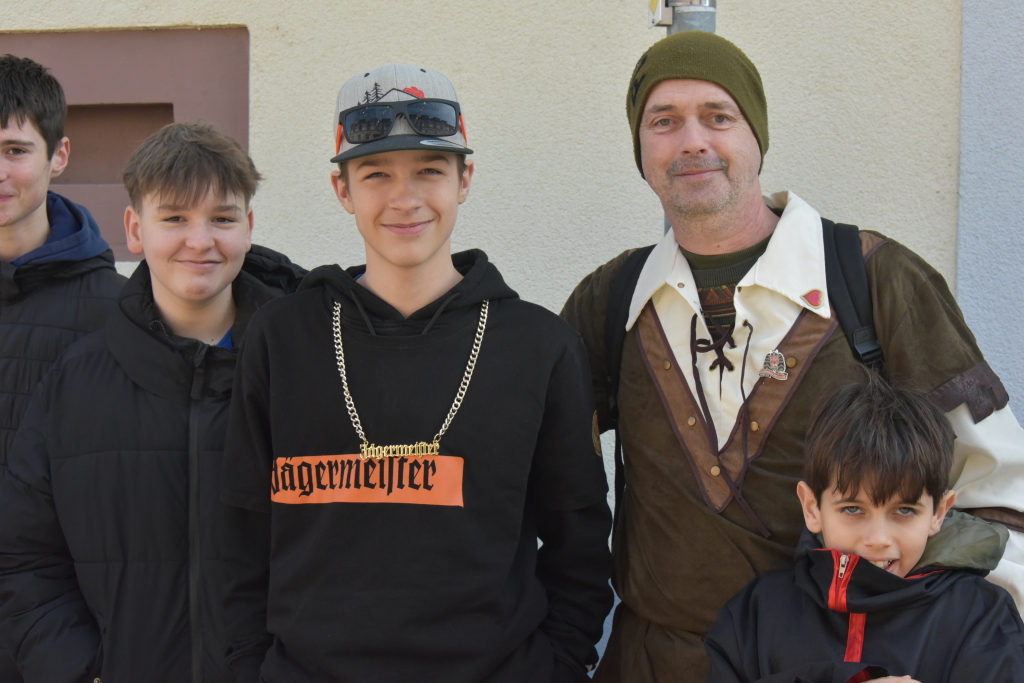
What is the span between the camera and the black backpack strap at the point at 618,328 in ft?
7.43

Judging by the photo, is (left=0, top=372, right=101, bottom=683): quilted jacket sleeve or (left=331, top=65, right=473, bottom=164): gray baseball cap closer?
(left=331, top=65, right=473, bottom=164): gray baseball cap

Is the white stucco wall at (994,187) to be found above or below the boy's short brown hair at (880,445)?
above

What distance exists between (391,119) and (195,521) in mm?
1022

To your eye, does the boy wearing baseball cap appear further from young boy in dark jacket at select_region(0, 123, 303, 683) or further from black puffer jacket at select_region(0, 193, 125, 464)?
black puffer jacket at select_region(0, 193, 125, 464)

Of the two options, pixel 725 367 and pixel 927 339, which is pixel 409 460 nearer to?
pixel 725 367

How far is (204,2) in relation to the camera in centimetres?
360

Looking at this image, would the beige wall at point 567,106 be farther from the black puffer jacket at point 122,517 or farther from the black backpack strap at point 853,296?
the black puffer jacket at point 122,517

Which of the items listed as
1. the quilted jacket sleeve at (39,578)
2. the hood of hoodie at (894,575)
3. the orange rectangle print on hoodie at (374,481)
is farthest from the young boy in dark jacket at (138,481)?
the hood of hoodie at (894,575)

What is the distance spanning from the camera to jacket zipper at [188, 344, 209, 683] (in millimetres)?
2041

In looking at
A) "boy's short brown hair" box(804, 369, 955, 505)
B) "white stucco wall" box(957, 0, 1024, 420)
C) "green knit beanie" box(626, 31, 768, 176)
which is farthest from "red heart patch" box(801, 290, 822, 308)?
"white stucco wall" box(957, 0, 1024, 420)

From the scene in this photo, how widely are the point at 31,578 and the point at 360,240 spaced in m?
1.84

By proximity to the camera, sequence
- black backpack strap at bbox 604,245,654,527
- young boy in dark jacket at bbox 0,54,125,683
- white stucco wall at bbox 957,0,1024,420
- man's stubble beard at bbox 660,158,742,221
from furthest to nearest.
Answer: white stucco wall at bbox 957,0,1024,420 → young boy in dark jacket at bbox 0,54,125,683 → black backpack strap at bbox 604,245,654,527 → man's stubble beard at bbox 660,158,742,221

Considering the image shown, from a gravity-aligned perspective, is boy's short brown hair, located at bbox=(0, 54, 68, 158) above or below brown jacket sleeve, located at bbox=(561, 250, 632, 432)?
above

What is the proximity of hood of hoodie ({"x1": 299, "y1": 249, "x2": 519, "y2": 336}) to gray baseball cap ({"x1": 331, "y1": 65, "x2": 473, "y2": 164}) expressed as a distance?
274 millimetres
